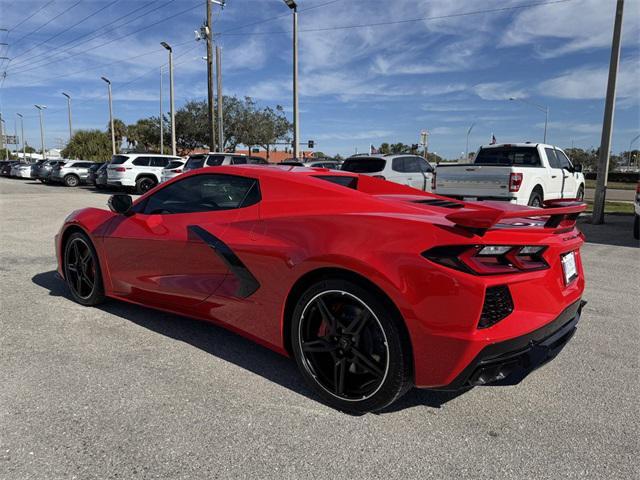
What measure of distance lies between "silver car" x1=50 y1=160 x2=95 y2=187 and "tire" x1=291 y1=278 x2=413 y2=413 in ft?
94.6

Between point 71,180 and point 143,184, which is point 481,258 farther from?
point 71,180

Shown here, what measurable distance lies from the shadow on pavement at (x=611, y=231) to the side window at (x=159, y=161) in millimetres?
17015

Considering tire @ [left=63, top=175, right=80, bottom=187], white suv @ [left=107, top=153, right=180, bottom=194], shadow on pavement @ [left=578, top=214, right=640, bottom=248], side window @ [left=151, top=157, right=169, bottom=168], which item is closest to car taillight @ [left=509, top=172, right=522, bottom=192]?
shadow on pavement @ [left=578, top=214, right=640, bottom=248]

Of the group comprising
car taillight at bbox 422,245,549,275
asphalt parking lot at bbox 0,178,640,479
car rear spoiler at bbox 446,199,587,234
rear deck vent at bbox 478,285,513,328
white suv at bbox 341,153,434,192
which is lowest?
asphalt parking lot at bbox 0,178,640,479

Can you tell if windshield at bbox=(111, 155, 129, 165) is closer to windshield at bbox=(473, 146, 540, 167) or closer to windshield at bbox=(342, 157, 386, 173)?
windshield at bbox=(342, 157, 386, 173)

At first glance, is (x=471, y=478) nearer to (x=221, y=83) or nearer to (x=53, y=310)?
(x=53, y=310)

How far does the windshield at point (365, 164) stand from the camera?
13.1 metres

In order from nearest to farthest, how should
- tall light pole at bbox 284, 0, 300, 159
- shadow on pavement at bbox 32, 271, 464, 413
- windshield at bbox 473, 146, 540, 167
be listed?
1. shadow on pavement at bbox 32, 271, 464, 413
2. windshield at bbox 473, 146, 540, 167
3. tall light pole at bbox 284, 0, 300, 159

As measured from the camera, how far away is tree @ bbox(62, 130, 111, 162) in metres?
65.2

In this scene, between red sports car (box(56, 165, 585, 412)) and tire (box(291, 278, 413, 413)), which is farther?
tire (box(291, 278, 413, 413))

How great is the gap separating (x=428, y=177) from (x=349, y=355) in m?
12.1

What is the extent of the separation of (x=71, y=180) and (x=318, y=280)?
29551 mm

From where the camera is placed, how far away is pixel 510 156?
12000 millimetres

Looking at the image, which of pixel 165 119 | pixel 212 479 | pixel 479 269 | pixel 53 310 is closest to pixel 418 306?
pixel 479 269
